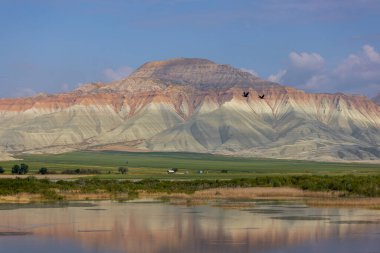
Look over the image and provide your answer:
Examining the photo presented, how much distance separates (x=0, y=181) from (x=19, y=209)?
61.2 feet

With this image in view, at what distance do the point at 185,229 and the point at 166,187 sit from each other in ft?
95.3

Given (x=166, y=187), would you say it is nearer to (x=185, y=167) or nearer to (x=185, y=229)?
(x=185, y=229)

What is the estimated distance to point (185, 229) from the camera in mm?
42750

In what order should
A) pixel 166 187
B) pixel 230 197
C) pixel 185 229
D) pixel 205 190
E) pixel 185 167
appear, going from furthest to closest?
pixel 185 167, pixel 166 187, pixel 205 190, pixel 230 197, pixel 185 229

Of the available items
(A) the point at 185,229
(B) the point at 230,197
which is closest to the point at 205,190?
(B) the point at 230,197

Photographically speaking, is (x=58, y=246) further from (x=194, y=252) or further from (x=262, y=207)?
(x=262, y=207)

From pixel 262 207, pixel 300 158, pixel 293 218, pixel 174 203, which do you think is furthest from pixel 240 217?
pixel 300 158

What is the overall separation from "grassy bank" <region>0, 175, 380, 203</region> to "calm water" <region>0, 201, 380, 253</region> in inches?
349

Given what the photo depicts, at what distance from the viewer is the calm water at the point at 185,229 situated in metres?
36.6

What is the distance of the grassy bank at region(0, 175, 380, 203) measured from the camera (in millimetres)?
64625

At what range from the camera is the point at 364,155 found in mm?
197125

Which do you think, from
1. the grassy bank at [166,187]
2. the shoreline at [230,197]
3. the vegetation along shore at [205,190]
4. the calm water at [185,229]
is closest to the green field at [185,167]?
the grassy bank at [166,187]

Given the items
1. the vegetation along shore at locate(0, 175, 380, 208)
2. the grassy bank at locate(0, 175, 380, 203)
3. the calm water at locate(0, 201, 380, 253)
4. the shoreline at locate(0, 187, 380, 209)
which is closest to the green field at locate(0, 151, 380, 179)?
the grassy bank at locate(0, 175, 380, 203)

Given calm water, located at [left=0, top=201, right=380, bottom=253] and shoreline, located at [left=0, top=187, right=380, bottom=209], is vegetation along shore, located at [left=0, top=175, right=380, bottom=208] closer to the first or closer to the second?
shoreline, located at [left=0, top=187, right=380, bottom=209]
